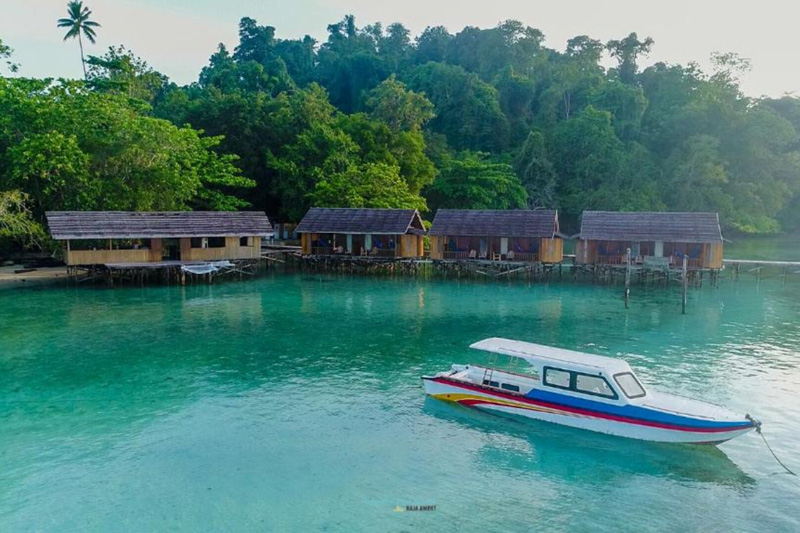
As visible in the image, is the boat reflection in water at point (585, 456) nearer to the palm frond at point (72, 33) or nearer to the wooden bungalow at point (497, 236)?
the wooden bungalow at point (497, 236)

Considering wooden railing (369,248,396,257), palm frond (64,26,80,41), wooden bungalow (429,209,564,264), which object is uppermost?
palm frond (64,26,80,41)

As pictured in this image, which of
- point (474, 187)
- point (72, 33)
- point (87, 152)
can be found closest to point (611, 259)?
point (474, 187)

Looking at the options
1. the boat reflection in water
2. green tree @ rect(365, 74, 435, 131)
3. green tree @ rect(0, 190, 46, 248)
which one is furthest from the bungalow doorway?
the boat reflection in water

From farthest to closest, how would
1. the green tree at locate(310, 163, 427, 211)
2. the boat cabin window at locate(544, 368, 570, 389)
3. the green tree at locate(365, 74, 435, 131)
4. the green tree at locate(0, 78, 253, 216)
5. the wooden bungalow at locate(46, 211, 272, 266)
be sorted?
the green tree at locate(365, 74, 435, 131)
the green tree at locate(310, 163, 427, 211)
the green tree at locate(0, 78, 253, 216)
the wooden bungalow at locate(46, 211, 272, 266)
the boat cabin window at locate(544, 368, 570, 389)

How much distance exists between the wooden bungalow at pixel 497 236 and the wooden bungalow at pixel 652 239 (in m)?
2.24

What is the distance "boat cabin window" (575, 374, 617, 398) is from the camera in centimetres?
1510

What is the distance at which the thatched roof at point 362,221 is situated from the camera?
42.9 metres

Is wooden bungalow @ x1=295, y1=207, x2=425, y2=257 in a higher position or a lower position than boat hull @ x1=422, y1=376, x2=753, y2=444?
higher

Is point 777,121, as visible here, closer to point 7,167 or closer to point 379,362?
point 379,362

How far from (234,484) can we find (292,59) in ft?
309

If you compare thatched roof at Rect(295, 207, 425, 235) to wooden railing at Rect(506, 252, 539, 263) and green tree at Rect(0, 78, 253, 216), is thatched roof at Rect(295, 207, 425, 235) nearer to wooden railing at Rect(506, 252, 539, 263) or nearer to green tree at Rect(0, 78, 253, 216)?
wooden railing at Rect(506, 252, 539, 263)

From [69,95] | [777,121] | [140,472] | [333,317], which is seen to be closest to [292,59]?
[69,95]

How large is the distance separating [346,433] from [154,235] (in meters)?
27.3

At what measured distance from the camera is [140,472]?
514 inches
